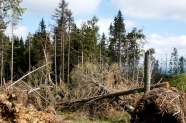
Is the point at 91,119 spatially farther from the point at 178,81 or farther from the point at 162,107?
the point at 162,107

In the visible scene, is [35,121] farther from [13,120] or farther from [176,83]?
[176,83]

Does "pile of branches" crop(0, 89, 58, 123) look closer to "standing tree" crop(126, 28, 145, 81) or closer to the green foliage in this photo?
the green foliage

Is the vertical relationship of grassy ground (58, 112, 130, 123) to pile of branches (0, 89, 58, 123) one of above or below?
below

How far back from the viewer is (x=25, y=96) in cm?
909

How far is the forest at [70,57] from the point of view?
14.7 m

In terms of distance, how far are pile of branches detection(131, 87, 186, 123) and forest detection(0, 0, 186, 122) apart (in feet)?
11.7

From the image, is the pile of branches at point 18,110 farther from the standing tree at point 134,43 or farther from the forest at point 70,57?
the standing tree at point 134,43

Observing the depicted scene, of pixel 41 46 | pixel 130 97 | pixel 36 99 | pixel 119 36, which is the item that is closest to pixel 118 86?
pixel 130 97

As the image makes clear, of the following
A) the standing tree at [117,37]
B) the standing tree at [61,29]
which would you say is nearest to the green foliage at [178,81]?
the standing tree at [61,29]

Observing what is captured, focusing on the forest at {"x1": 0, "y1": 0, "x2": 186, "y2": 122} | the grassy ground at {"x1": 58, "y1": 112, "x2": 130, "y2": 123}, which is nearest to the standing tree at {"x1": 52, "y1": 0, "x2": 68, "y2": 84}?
the forest at {"x1": 0, "y1": 0, "x2": 186, "y2": 122}

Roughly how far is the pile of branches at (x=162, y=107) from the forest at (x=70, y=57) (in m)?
3.57

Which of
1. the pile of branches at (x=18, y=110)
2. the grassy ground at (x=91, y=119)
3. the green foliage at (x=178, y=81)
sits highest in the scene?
the green foliage at (x=178, y=81)

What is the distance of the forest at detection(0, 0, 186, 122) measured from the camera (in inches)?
577

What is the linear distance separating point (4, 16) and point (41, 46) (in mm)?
20958
